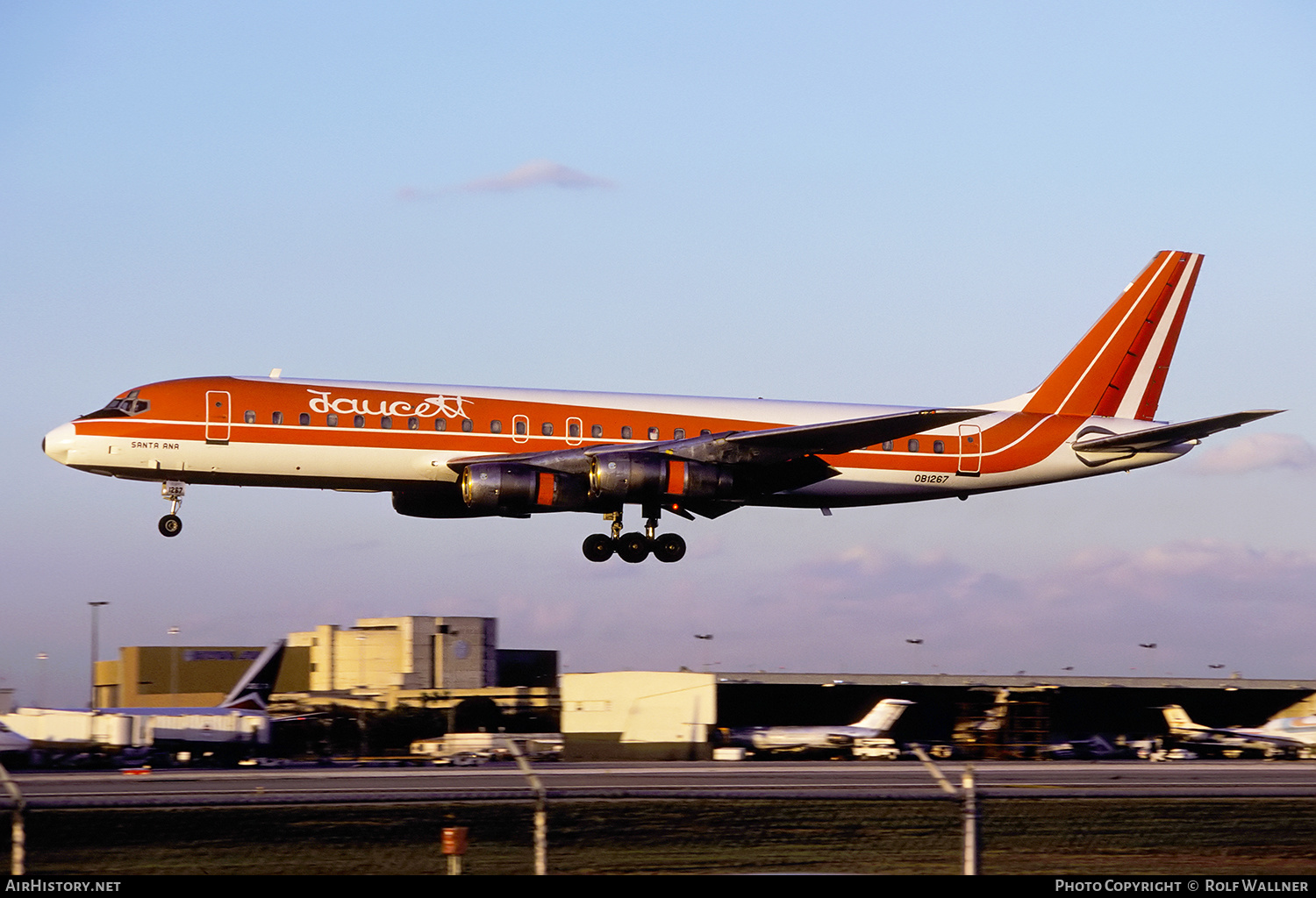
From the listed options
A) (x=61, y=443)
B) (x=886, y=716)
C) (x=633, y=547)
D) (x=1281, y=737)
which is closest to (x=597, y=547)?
(x=633, y=547)

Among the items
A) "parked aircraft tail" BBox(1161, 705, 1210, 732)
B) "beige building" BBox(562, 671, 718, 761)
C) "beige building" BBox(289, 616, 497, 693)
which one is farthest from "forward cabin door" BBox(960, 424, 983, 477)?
"beige building" BBox(289, 616, 497, 693)

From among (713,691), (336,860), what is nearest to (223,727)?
(713,691)

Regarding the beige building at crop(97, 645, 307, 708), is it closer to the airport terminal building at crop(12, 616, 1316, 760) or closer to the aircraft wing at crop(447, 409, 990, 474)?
the airport terminal building at crop(12, 616, 1316, 760)

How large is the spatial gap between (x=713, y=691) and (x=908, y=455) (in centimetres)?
1773

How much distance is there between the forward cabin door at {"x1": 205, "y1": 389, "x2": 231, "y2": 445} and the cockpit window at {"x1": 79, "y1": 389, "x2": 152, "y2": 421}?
1590mm

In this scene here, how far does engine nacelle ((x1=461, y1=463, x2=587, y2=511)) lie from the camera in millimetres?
37219

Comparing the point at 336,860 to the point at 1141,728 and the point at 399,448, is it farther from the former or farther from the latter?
the point at 1141,728

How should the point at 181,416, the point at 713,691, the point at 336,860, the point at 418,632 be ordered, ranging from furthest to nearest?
the point at 418,632
the point at 713,691
the point at 181,416
the point at 336,860

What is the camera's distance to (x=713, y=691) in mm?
57469

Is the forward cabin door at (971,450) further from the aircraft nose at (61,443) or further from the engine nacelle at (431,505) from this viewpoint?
the aircraft nose at (61,443)

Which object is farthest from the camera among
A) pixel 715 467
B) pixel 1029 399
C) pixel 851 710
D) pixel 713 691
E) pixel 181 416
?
pixel 851 710

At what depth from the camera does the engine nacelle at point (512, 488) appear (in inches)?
1465

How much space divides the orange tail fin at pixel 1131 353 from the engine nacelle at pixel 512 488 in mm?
→ 16528

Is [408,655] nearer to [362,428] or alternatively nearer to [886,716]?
[886,716]
